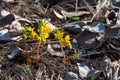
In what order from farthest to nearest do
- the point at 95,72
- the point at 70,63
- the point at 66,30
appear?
the point at 66,30, the point at 70,63, the point at 95,72

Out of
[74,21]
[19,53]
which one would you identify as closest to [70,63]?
[19,53]

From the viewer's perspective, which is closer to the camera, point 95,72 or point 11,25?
point 95,72

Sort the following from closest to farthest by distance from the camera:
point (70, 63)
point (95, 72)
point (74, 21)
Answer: point (95, 72), point (70, 63), point (74, 21)

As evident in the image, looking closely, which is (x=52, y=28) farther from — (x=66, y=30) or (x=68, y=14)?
(x=68, y=14)

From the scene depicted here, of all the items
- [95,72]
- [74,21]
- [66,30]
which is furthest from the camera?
[74,21]

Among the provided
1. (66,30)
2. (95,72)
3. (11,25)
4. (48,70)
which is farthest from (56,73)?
(11,25)

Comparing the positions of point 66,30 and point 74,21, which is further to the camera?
point 74,21

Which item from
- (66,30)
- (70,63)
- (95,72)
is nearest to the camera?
(95,72)

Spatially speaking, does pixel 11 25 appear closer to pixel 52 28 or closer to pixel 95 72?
pixel 52 28
